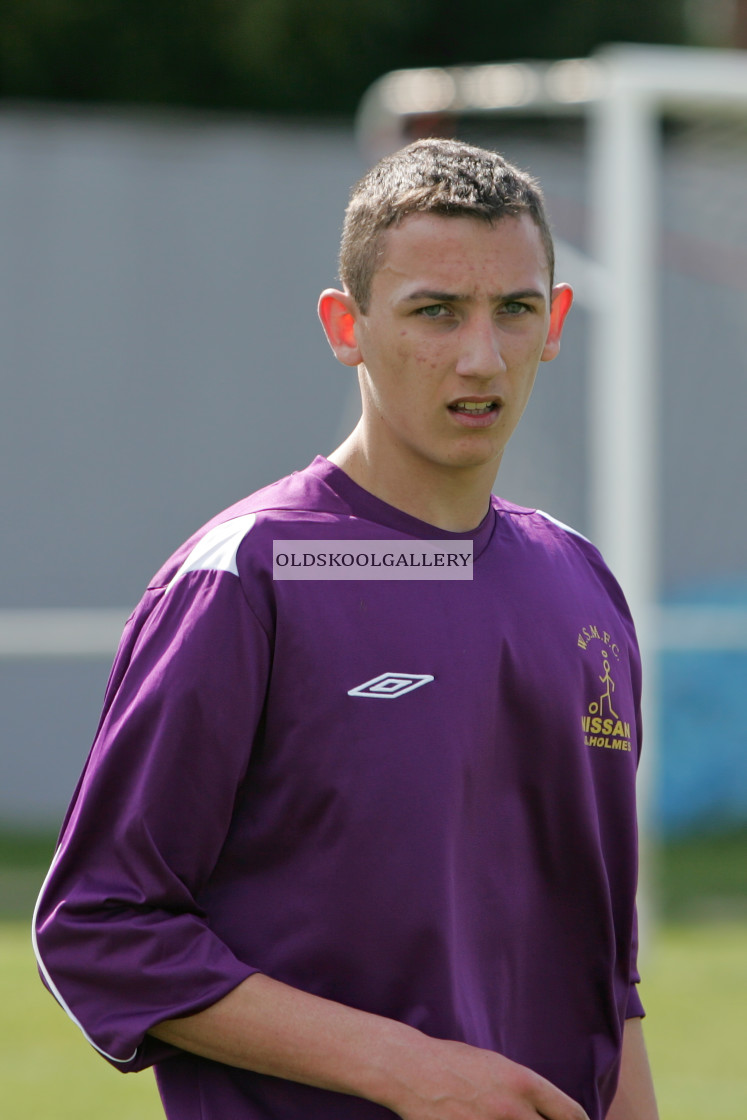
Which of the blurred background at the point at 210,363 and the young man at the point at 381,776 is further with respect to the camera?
the blurred background at the point at 210,363

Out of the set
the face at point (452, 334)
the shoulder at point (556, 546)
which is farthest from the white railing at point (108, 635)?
the face at point (452, 334)

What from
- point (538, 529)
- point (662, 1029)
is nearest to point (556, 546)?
point (538, 529)

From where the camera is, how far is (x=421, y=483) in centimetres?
173

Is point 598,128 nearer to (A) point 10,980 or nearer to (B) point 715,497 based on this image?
(A) point 10,980

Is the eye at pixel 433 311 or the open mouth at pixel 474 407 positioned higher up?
the eye at pixel 433 311

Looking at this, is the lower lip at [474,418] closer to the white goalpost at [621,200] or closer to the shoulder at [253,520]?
the shoulder at [253,520]

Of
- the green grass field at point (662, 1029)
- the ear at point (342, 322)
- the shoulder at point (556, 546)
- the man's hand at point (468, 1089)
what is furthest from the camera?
the green grass field at point (662, 1029)

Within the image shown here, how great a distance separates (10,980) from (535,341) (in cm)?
503

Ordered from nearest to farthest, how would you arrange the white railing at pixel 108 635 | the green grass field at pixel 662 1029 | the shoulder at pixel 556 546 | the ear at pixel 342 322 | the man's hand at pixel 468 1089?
the man's hand at pixel 468 1089 → the ear at pixel 342 322 → the shoulder at pixel 556 546 → the green grass field at pixel 662 1029 → the white railing at pixel 108 635

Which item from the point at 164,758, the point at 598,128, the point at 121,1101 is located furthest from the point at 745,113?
the point at 164,758

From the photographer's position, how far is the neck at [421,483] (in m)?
1.72

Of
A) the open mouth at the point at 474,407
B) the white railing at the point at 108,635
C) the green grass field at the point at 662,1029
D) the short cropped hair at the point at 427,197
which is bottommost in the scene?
the green grass field at the point at 662,1029

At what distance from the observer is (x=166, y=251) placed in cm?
1033

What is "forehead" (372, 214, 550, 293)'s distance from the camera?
162cm
